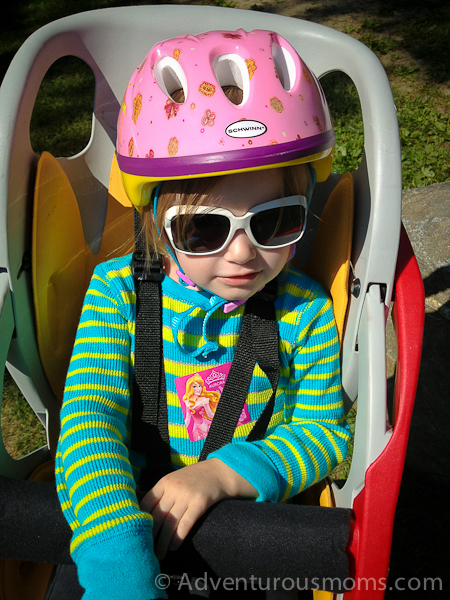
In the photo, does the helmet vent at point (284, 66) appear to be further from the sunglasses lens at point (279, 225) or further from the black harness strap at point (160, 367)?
the black harness strap at point (160, 367)

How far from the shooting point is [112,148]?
173 cm

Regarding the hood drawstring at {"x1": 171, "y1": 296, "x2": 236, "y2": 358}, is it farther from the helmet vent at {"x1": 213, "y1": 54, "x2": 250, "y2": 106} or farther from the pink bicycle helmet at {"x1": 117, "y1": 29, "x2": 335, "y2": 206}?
the helmet vent at {"x1": 213, "y1": 54, "x2": 250, "y2": 106}

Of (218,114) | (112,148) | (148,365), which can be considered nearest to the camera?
(218,114)

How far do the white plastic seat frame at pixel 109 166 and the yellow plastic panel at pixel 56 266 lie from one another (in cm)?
3

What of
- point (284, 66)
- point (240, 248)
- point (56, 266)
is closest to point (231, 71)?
point (284, 66)

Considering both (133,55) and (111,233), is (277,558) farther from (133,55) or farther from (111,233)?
(133,55)

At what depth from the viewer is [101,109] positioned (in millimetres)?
1695

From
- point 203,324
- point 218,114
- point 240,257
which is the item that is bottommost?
point 203,324

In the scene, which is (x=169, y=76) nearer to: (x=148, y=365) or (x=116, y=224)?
(x=116, y=224)

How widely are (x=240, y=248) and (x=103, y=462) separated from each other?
1.84 feet

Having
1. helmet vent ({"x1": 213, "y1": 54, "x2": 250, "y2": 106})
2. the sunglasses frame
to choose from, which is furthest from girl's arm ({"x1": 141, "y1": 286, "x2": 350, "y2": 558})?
helmet vent ({"x1": 213, "y1": 54, "x2": 250, "y2": 106})

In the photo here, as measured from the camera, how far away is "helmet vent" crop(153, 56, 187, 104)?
1.25m

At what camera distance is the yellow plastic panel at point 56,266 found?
4.55 feet

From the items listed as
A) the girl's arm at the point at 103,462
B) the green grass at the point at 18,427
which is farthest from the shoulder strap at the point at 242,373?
the green grass at the point at 18,427
